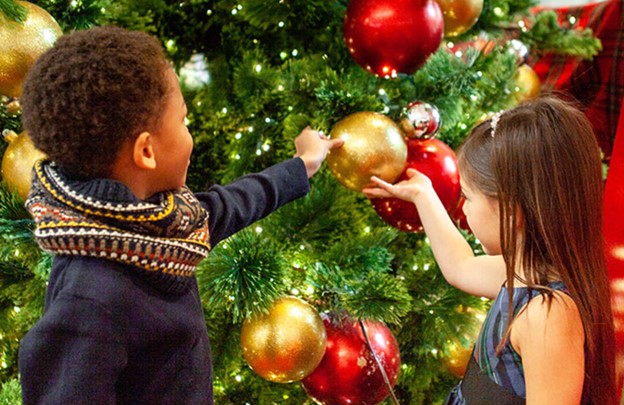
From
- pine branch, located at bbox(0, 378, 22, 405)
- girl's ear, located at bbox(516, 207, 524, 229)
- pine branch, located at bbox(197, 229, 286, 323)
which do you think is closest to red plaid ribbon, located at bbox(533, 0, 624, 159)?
girl's ear, located at bbox(516, 207, 524, 229)

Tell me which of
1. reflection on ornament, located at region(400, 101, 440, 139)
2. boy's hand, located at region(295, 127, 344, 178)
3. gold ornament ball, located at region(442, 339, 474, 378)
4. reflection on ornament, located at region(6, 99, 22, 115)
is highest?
reflection on ornament, located at region(6, 99, 22, 115)

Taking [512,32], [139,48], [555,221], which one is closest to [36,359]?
[139,48]

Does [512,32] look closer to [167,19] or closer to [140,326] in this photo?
[167,19]

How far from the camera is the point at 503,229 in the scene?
0.68 m

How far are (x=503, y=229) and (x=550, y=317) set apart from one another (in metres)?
0.10

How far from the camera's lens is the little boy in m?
0.52

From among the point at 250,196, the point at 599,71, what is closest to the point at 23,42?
the point at 250,196

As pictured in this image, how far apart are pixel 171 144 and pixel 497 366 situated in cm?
42

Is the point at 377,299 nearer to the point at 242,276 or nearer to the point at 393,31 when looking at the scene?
the point at 242,276

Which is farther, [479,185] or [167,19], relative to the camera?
[167,19]

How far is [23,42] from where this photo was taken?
2.09ft

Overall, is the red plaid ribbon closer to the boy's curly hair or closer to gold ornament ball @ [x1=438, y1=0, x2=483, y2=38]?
gold ornament ball @ [x1=438, y1=0, x2=483, y2=38]

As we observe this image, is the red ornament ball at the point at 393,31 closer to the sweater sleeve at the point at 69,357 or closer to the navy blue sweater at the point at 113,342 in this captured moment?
the navy blue sweater at the point at 113,342

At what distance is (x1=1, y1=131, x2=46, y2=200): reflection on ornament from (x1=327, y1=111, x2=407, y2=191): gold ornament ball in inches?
13.4
